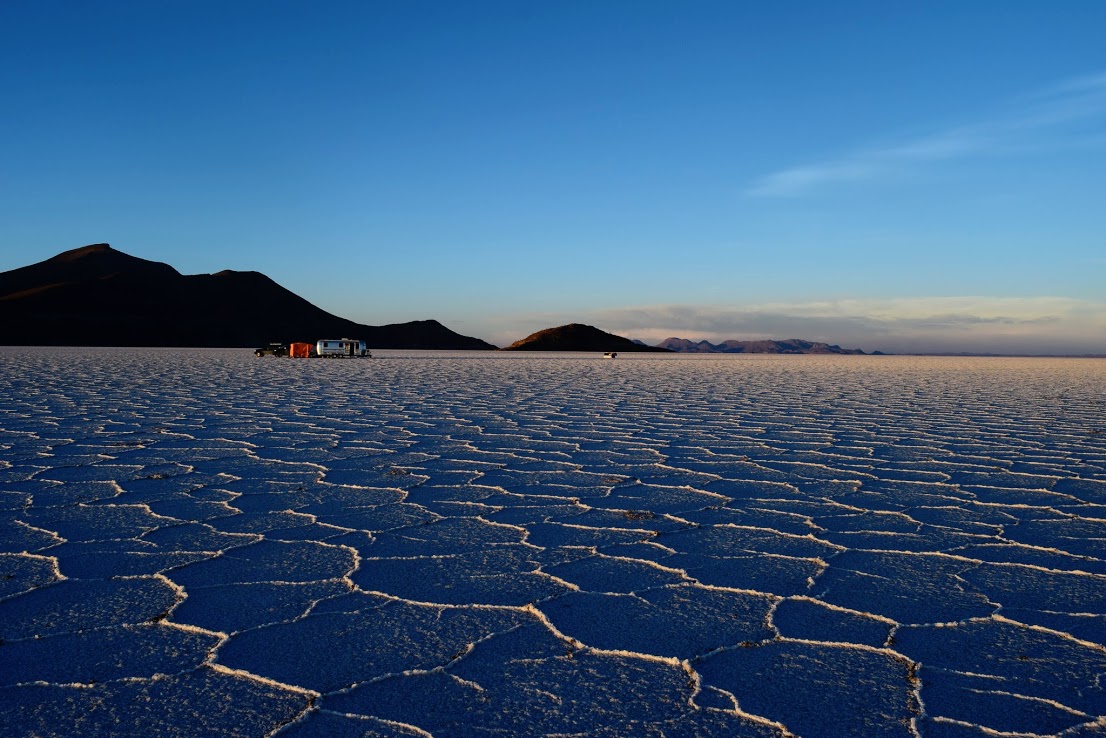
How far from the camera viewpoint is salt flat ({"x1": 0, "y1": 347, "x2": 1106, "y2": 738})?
1671mm

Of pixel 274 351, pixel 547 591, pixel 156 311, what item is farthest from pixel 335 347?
pixel 156 311

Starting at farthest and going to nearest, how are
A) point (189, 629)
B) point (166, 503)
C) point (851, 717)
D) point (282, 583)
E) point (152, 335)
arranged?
1. point (152, 335)
2. point (166, 503)
3. point (282, 583)
4. point (189, 629)
5. point (851, 717)

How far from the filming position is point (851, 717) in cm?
164

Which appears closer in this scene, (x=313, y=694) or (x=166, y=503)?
(x=313, y=694)

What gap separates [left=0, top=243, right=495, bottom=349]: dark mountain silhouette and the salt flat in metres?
78.2

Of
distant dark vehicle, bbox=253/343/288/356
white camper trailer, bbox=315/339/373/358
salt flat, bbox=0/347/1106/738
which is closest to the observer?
salt flat, bbox=0/347/1106/738

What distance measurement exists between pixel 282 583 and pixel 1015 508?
3263mm

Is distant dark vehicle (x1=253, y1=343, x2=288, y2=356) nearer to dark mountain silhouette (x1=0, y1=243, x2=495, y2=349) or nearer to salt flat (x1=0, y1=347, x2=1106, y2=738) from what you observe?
salt flat (x1=0, y1=347, x2=1106, y2=738)

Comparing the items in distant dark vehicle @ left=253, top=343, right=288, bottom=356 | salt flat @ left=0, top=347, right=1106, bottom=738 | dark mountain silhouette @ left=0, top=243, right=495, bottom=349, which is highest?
dark mountain silhouette @ left=0, top=243, right=495, bottom=349

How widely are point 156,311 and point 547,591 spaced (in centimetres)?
10048

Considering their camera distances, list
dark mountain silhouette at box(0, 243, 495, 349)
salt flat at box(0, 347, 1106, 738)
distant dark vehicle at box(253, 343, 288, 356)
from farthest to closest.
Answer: dark mountain silhouette at box(0, 243, 495, 349)
distant dark vehicle at box(253, 343, 288, 356)
salt flat at box(0, 347, 1106, 738)

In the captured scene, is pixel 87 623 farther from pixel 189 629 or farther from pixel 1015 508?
pixel 1015 508

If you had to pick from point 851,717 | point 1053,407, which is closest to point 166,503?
point 851,717

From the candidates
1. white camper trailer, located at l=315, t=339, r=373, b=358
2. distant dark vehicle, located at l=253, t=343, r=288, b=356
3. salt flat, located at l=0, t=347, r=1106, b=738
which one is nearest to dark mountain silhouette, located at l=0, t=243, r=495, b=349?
distant dark vehicle, located at l=253, t=343, r=288, b=356
